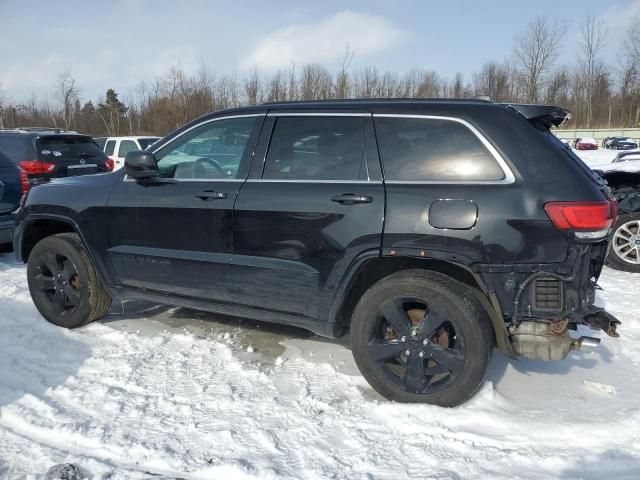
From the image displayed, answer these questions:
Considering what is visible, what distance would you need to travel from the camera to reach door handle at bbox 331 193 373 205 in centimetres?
315

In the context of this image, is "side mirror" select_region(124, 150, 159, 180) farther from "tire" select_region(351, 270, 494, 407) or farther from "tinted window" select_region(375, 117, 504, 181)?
"tire" select_region(351, 270, 494, 407)

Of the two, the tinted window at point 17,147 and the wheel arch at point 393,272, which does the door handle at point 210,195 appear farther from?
the tinted window at point 17,147

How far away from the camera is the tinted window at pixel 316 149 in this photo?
131 inches

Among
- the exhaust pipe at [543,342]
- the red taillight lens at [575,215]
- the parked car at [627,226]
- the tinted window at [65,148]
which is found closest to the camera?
the red taillight lens at [575,215]

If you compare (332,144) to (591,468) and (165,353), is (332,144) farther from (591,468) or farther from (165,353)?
(591,468)

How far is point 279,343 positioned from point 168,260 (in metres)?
1.11

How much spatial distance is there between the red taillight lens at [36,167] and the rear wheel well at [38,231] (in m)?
5.08

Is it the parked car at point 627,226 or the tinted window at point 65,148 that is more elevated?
the tinted window at point 65,148

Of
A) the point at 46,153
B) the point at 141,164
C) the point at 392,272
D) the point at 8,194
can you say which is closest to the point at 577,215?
the point at 392,272

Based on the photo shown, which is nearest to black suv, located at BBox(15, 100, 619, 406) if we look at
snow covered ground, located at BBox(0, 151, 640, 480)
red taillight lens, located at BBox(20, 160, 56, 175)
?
snow covered ground, located at BBox(0, 151, 640, 480)

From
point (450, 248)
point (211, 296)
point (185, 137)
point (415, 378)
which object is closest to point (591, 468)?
point (415, 378)

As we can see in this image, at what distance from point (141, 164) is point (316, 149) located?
1.31 m

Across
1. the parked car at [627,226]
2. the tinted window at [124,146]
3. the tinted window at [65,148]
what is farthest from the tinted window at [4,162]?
the tinted window at [124,146]

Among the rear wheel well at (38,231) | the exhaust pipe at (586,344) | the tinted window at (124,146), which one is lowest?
the exhaust pipe at (586,344)
